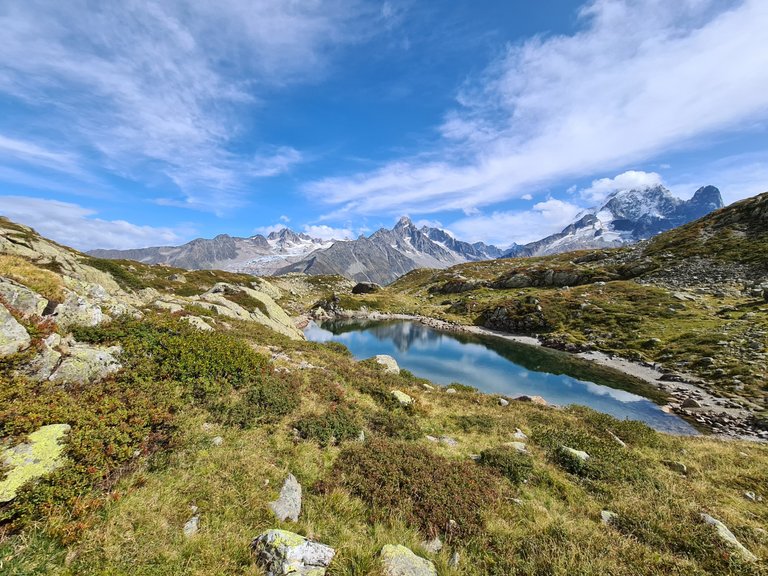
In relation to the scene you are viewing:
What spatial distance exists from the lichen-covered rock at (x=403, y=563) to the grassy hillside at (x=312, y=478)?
0.34 metres

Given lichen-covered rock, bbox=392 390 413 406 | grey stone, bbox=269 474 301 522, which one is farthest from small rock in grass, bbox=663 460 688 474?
grey stone, bbox=269 474 301 522

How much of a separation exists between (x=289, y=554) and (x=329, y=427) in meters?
6.71

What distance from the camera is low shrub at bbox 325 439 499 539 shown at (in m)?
8.91

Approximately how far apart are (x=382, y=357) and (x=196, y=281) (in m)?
67.5

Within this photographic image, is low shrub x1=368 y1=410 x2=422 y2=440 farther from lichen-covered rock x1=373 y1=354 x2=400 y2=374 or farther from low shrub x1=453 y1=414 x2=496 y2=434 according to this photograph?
lichen-covered rock x1=373 y1=354 x2=400 y2=374

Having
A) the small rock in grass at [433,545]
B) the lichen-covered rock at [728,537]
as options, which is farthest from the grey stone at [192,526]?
the lichen-covered rock at [728,537]

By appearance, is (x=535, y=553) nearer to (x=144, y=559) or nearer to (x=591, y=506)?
(x=591, y=506)

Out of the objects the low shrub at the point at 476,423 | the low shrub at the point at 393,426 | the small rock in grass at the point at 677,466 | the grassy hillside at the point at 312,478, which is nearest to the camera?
the grassy hillside at the point at 312,478

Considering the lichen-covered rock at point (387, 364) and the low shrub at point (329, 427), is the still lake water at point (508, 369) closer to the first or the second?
the lichen-covered rock at point (387, 364)

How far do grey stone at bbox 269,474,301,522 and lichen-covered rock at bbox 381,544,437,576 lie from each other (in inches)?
103

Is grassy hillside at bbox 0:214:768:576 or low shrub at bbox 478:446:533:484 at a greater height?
grassy hillside at bbox 0:214:768:576

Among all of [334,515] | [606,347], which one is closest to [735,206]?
[606,347]

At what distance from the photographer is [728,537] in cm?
895

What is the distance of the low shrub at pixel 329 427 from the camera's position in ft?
40.5
